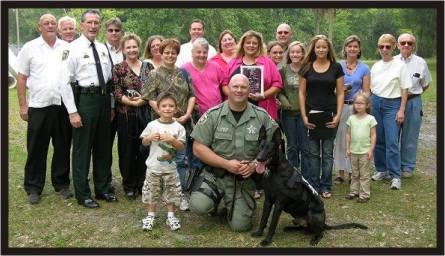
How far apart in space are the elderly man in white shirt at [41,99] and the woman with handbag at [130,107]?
801 millimetres

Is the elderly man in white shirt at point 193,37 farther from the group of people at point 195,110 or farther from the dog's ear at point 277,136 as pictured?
the dog's ear at point 277,136

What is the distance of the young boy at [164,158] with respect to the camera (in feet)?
17.3

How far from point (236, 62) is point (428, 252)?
10.7 ft

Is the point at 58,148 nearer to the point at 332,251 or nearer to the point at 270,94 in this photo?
the point at 270,94

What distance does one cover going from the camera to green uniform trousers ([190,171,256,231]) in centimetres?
Answer: 537

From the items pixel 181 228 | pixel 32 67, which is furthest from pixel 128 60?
pixel 181 228

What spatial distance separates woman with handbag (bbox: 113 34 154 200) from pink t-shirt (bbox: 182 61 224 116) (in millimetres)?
602

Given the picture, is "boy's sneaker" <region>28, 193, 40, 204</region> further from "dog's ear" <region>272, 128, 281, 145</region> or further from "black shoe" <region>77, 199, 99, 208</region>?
"dog's ear" <region>272, 128, 281, 145</region>

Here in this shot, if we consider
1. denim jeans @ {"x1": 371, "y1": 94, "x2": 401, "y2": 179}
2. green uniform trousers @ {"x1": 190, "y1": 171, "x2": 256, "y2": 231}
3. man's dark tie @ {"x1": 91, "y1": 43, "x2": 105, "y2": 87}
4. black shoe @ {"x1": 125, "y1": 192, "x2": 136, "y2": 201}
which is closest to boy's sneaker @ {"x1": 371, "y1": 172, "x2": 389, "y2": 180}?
denim jeans @ {"x1": 371, "y1": 94, "x2": 401, "y2": 179}

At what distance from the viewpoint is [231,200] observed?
5.50m

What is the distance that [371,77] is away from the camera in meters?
7.32

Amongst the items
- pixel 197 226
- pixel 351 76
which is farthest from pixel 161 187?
pixel 351 76

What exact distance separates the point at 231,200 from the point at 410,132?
366 centimetres

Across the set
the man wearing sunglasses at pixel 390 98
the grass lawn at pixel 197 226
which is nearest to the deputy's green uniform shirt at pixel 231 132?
the grass lawn at pixel 197 226
